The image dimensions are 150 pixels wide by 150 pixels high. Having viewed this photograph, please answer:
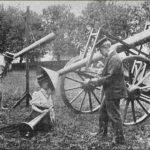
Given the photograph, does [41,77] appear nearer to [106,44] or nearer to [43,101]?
[43,101]

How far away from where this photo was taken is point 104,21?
93.8 ft

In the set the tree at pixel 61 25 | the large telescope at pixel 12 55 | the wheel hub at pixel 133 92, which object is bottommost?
the wheel hub at pixel 133 92

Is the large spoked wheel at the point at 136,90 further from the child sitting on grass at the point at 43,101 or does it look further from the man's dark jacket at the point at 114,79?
the child sitting on grass at the point at 43,101

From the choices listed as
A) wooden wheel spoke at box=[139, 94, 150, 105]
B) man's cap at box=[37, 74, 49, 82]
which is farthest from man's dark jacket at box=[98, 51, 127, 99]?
wooden wheel spoke at box=[139, 94, 150, 105]

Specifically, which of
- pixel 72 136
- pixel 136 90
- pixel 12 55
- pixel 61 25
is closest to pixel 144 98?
pixel 136 90

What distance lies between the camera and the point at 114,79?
5418 millimetres

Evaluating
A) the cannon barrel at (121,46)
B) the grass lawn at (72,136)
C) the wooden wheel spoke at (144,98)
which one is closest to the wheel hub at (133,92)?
the wooden wheel spoke at (144,98)

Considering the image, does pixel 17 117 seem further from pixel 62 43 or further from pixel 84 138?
pixel 62 43

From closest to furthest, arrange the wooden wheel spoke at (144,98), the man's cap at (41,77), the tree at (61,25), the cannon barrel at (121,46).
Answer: the man's cap at (41,77) → the wooden wheel spoke at (144,98) → the cannon barrel at (121,46) → the tree at (61,25)

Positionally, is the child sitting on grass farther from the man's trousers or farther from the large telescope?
the large telescope

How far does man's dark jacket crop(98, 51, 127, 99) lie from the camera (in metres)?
5.36

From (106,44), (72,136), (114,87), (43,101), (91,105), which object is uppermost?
(106,44)

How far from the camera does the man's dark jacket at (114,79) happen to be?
5.36 meters

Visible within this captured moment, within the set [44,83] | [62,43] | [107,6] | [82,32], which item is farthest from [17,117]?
[62,43]
